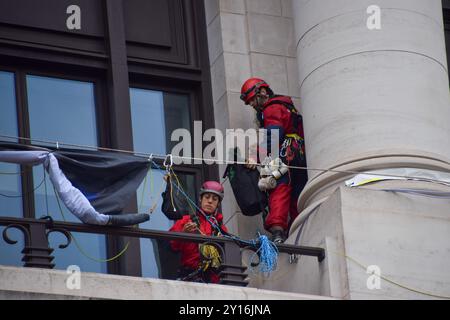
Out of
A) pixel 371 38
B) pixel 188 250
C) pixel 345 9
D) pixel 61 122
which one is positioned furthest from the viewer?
pixel 61 122

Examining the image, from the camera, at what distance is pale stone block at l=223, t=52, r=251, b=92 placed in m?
22.4

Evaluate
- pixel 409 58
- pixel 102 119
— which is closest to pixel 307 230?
pixel 409 58

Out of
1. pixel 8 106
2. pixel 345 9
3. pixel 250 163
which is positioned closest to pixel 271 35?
pixel 345 9

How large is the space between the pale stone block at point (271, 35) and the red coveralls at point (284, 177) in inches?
57.4

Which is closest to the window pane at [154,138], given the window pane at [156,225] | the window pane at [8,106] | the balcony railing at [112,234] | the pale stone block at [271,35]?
the window pane at [156,225]

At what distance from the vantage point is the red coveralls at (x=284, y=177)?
20.7 m

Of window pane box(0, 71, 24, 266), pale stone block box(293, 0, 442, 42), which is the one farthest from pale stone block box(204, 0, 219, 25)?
window pane box(0, 71, 24, 266)

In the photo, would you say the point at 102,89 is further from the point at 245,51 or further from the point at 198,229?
the point at 198,229

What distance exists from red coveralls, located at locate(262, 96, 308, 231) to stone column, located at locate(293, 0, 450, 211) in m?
0.53

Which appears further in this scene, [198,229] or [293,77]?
[293,77]

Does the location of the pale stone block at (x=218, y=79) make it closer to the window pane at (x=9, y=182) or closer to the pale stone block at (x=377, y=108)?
the pale stone block at (x=377, y=108)

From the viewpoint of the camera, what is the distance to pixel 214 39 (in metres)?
22.9

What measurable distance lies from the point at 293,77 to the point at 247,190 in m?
2.40
